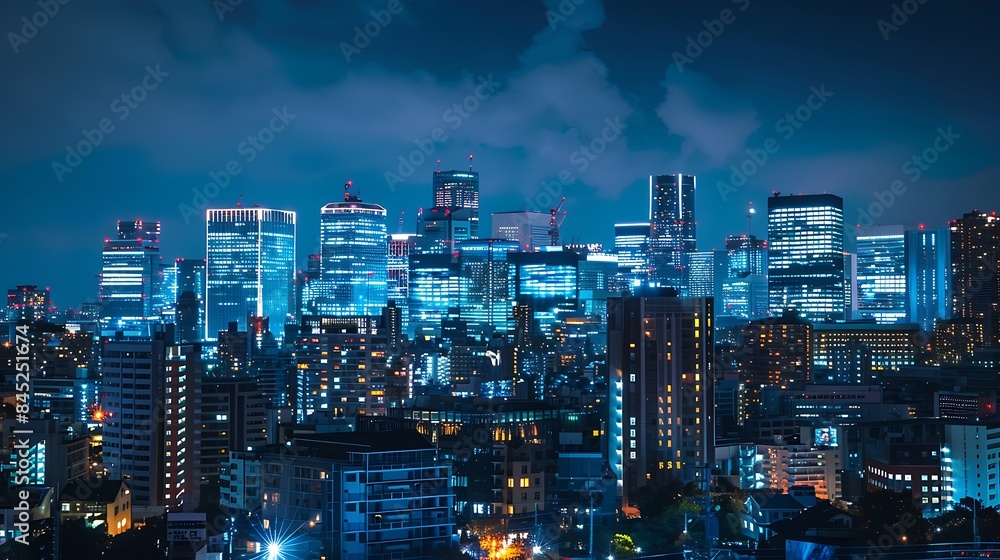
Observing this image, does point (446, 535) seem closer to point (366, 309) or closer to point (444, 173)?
point (366, 309)

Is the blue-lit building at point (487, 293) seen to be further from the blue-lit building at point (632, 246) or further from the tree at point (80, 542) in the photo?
the tree at point (80, 542)

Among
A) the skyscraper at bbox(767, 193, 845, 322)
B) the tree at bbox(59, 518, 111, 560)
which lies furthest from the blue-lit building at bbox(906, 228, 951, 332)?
the tree at bbox(59, 518, 111, 560)

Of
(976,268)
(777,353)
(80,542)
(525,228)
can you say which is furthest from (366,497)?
(525,228)

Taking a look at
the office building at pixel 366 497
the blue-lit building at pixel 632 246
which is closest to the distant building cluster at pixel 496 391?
the office building at pixel 366 497

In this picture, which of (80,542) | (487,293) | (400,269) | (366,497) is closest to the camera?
(366,497)

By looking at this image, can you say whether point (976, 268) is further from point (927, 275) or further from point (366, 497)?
point (366, 497)

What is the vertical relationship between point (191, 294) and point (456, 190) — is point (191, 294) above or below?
below
